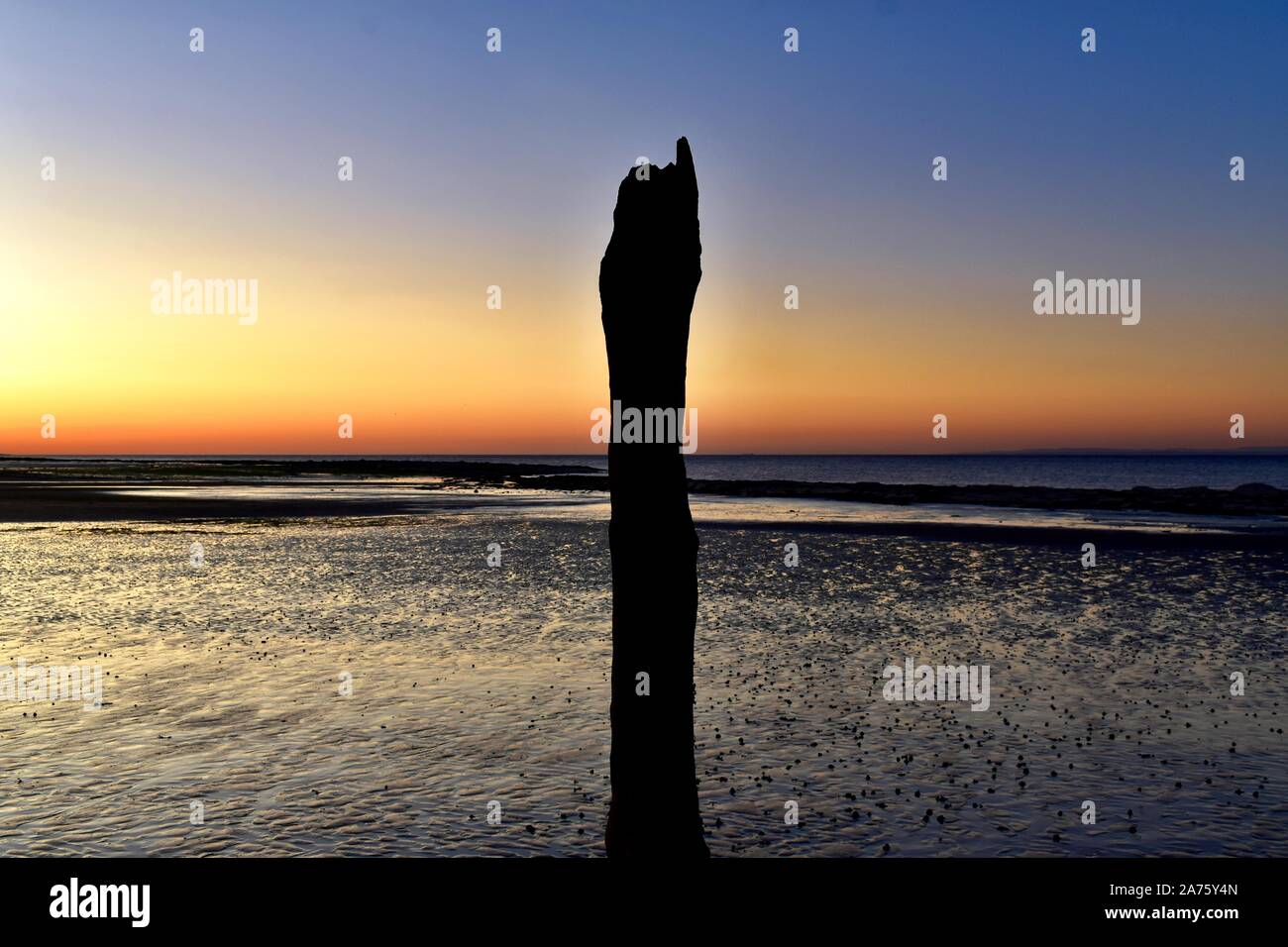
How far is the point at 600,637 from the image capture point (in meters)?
21.0

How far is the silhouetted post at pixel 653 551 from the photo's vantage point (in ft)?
25.3

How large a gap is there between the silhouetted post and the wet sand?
8.92 feet

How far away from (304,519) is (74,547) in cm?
1760

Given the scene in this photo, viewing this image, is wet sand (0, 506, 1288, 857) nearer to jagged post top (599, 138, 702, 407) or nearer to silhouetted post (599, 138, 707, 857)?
silhouetted post (599, 138, 707, 857)

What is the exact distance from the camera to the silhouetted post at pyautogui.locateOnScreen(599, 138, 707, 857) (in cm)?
771

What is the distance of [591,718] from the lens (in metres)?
14.9

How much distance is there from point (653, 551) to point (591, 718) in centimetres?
781

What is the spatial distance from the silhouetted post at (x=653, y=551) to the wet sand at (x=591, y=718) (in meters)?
2.72
